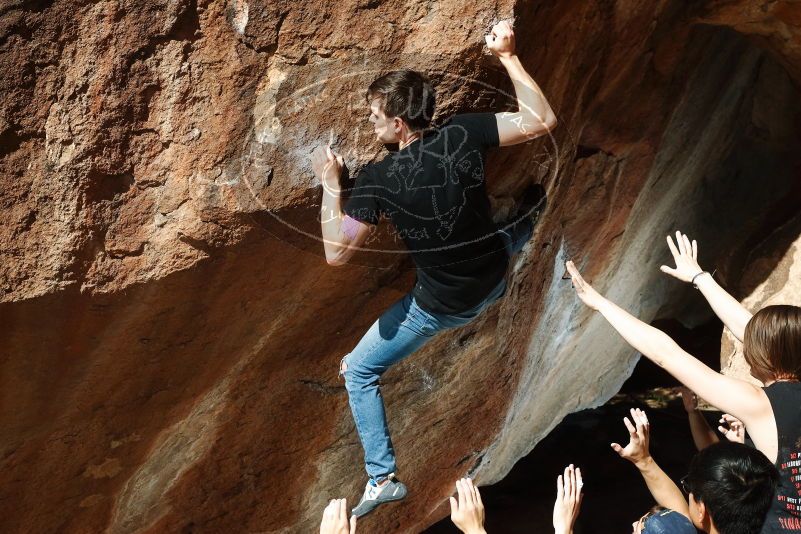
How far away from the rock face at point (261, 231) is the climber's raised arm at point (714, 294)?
643 millimetres

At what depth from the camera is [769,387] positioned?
8.82 feet

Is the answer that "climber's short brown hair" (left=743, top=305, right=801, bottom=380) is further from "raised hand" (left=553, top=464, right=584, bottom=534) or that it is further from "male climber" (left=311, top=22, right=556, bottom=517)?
"male climber" (left=311, top=22, right=556, bottom=517)

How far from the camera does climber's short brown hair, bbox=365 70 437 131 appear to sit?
9.16ft

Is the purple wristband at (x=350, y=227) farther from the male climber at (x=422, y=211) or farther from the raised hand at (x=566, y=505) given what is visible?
the raised hand at (x=566, y=505)

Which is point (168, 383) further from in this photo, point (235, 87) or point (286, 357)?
point (235, 87)

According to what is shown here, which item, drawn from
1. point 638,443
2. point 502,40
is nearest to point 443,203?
point 502,40

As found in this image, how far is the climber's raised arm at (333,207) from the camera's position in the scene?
300 centimetres

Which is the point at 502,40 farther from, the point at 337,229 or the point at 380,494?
the point at 380,494

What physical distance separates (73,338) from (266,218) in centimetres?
80

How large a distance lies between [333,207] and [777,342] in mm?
1411

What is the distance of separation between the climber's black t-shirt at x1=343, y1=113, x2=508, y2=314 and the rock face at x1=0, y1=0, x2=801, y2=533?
0.22 m

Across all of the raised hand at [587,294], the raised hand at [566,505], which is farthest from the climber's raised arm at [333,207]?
the raised hand at [566,505]

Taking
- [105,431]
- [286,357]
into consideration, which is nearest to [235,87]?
[286,357]

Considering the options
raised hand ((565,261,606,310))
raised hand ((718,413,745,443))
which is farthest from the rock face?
raised hand ((718,413,745,443))
